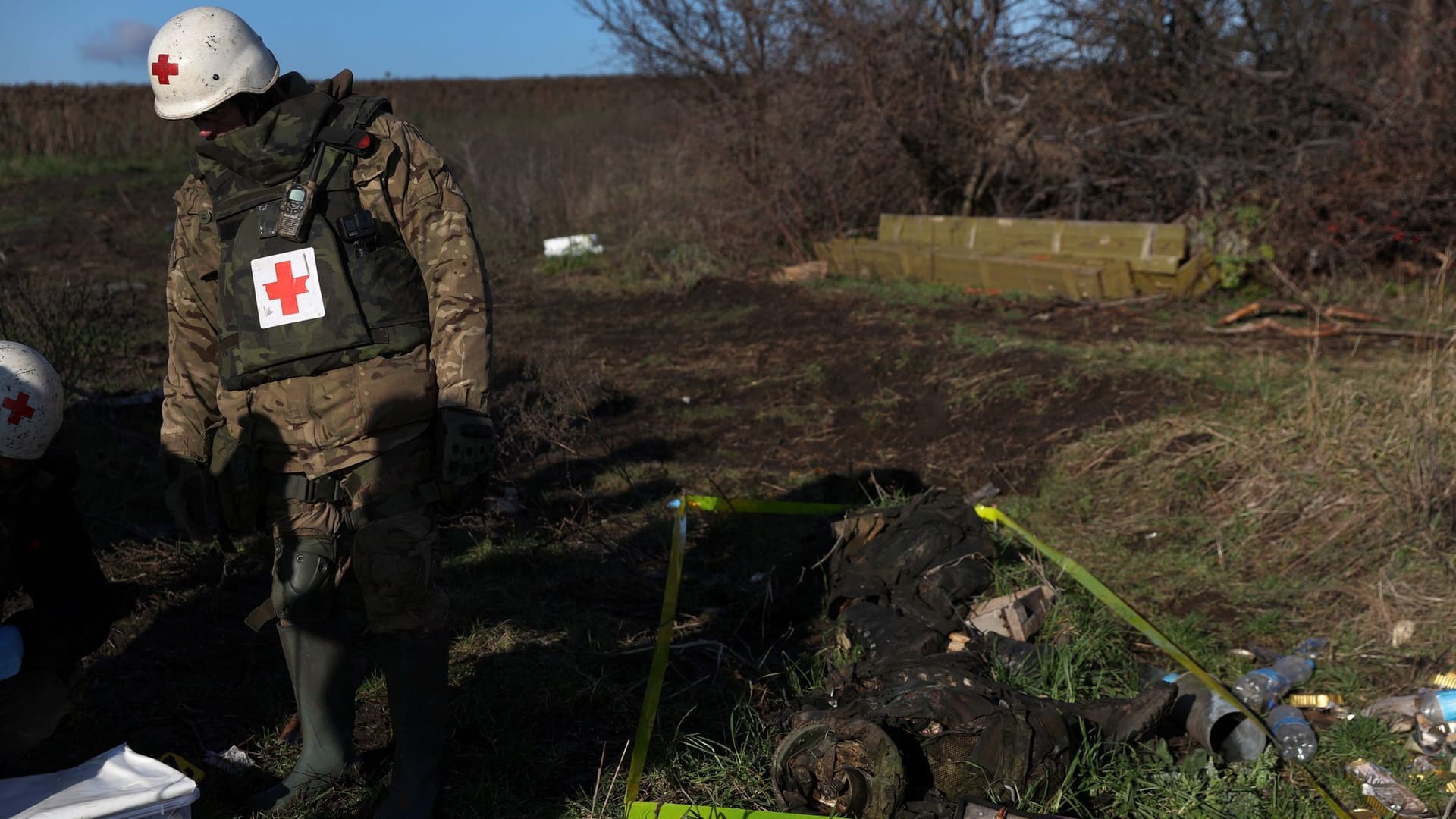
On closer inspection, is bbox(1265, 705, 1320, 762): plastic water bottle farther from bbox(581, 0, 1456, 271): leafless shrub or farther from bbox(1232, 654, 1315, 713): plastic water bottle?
bbox(581, 0, 1456, 271): leafless shrub

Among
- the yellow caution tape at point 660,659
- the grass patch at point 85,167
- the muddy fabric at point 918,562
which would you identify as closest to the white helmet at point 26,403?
the yellow caution tape at point 660,659

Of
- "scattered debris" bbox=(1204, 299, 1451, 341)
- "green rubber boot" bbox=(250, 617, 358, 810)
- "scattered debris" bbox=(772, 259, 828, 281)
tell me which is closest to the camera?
"green rubber boot" bbox=(250, 617, 358, 810)

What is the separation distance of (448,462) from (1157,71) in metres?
11.3

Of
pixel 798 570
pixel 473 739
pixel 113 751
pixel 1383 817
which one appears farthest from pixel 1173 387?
pixel 113 751

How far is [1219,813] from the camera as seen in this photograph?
3.01 m

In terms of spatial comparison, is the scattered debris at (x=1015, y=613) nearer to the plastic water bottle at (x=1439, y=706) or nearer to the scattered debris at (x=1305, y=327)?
the plastic water bottle at (x=1439, y=706)

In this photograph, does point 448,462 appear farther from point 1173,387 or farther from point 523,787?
point 1173,387

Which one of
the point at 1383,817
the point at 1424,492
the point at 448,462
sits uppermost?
the point at 448,462

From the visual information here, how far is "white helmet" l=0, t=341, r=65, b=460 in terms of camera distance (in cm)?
269

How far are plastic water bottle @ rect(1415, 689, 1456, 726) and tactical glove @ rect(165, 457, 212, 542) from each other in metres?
3.52

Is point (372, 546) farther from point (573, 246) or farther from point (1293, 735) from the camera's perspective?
point (573, 246)

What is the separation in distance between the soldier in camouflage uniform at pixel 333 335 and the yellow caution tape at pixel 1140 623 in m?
2.27

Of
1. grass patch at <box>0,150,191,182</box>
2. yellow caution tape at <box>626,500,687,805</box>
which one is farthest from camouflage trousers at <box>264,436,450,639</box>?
grass patch at <box>0,150,191,182</box>

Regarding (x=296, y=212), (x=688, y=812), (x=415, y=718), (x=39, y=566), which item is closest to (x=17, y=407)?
(x=39, y=566)
